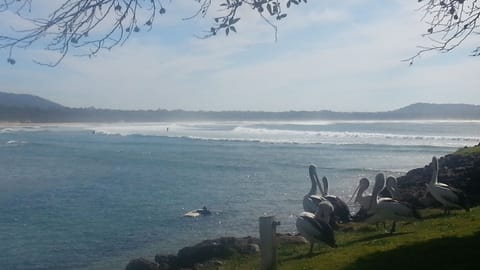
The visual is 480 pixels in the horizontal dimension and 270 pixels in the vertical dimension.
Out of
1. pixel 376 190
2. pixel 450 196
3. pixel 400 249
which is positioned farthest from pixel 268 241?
pixel 450 196

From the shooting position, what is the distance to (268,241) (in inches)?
352

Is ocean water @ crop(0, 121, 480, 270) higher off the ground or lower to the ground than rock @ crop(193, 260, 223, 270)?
lower

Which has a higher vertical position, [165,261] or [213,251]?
[213,251]

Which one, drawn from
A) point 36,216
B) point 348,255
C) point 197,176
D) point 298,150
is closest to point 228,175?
point 197,176

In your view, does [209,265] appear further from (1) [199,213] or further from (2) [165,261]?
(1) [199,213]

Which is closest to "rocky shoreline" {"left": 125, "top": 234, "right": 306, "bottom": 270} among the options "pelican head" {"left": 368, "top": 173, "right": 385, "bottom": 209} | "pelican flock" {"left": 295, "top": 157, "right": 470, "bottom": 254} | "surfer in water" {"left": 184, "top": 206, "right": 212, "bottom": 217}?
"pelican flock" {"left": 295, "top": 157, "right": 470, "bottom": 254}

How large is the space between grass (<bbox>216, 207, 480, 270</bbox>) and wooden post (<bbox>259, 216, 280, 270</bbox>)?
171 centimetres

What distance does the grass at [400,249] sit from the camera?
9.79m

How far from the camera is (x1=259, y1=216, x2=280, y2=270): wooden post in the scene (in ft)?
28.8

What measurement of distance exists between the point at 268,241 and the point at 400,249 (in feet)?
10.5

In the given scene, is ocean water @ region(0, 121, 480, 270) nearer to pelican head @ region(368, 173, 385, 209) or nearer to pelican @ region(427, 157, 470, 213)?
pelican head @ region(368, 173, 385, 209)

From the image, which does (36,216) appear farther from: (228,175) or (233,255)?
(228,175)

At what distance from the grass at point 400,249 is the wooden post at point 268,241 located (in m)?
1.71

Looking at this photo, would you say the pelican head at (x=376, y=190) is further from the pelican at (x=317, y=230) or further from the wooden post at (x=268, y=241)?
the wooden post at (x=268, y=241)
